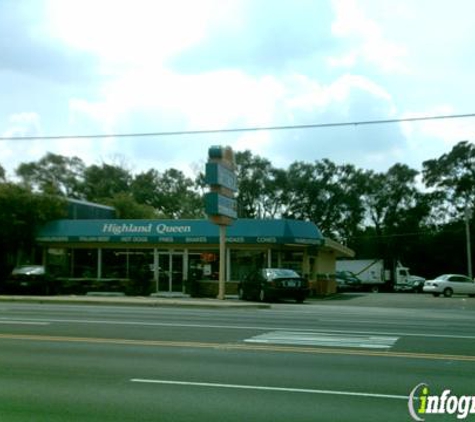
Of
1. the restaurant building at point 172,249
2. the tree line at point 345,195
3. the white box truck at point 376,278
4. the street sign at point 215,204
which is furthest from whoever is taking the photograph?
the tree line at point 345,195

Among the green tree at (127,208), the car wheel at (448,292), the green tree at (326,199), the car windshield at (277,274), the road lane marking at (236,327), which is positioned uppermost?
the green tree at (326,199)

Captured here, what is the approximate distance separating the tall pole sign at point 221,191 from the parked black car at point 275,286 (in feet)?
4.37

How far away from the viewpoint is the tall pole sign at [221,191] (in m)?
29.6

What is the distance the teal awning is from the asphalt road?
1813 cm

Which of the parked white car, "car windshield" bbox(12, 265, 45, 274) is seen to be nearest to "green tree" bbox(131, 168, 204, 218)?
the parked white car

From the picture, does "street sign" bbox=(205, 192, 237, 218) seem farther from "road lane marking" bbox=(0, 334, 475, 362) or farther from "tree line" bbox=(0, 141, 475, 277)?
"tree line" bbox=(0, 141, 475, 277)

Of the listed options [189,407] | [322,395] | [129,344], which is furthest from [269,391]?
[129,344]

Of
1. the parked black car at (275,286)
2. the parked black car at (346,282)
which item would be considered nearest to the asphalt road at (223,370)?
the parked black car at (275,286)

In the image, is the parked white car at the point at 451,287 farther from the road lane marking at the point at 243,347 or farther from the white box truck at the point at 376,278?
the road lane marking at the point at 243,347

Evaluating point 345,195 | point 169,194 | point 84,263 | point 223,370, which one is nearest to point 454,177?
point 345,195

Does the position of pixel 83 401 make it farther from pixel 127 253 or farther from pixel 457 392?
pixel 127 253

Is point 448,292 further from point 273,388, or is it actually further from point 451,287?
point 273,388

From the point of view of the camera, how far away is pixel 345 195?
8800 centimetres

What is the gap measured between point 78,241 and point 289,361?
2699cm
